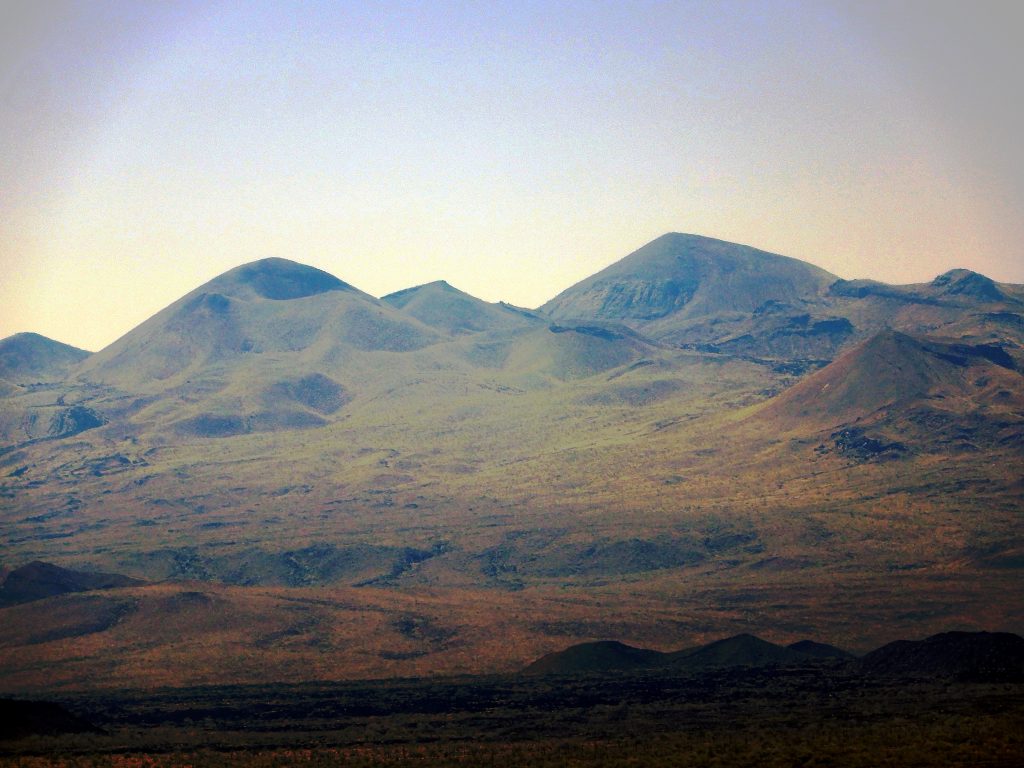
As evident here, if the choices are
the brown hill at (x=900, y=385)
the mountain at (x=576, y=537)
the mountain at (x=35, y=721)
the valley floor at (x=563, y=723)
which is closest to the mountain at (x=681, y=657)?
the mountain at (x=576, y=537)

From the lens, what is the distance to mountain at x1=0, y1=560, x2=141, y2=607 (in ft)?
361

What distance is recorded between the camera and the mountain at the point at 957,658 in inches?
2635

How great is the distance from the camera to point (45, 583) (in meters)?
112

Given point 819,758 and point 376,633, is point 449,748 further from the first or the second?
point 376,633

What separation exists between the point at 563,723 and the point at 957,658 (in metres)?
23.6

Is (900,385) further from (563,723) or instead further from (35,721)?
(35,721)

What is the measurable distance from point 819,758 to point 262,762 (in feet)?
76.1

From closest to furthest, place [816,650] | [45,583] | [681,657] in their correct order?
1. [681,657]
2. [816,650]
3. [45,583]

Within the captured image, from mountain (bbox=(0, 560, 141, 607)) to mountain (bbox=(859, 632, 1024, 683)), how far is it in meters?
67.7

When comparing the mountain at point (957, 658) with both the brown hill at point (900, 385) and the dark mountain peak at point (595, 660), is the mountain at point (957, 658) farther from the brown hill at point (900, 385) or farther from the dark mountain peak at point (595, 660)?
the brown hill at point (900, 385)

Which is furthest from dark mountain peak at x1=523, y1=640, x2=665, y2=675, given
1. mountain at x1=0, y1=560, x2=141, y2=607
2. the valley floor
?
mountain at x1=0, y1=560, x2=141, y2=607

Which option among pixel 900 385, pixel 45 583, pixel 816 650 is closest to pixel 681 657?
pixel 816 650

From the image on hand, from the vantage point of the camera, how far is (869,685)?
67750 mm

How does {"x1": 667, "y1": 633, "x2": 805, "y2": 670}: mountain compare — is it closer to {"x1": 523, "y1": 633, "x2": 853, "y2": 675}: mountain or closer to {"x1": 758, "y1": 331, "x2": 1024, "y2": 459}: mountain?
{"x1": 523, "y1": 633, "x2": 853, "y2": 675}: mountain
